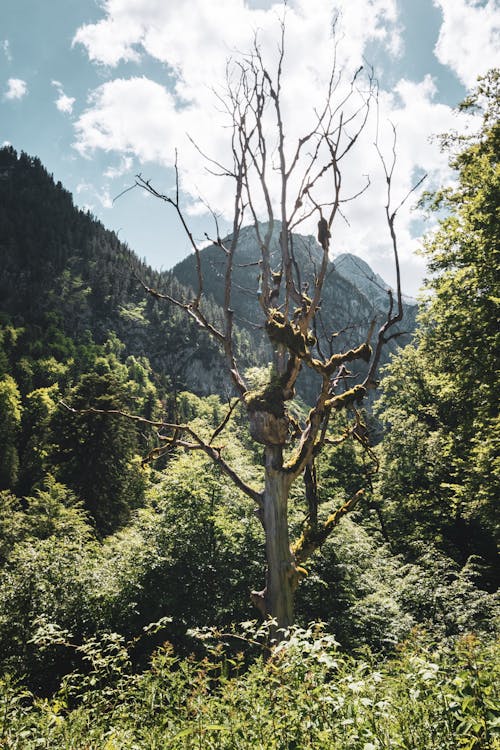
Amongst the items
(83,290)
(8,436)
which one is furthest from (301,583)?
(83,290)

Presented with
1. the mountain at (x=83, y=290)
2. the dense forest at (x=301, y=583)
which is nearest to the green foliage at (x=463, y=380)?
the dense forest at (x=301, y=583)

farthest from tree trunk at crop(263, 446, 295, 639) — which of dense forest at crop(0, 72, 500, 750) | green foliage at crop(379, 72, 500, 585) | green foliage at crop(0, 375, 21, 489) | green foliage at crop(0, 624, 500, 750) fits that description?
green foliage at crop(0, 375, 21, 489)

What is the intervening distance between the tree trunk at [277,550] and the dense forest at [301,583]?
1.16 ft

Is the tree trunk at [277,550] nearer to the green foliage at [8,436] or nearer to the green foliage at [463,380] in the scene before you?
the green foliage at [463,380]

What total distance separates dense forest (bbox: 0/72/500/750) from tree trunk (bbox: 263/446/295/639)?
0.35m

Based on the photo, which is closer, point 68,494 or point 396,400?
point 396,400

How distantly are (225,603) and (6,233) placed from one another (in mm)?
154672

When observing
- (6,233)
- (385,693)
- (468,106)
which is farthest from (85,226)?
(385,693)

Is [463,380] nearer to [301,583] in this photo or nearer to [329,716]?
[301,583]

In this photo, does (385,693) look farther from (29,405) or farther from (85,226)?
(85,226)

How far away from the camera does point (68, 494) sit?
78.0ft

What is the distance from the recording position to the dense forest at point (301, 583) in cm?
252

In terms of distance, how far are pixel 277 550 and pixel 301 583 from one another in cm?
690

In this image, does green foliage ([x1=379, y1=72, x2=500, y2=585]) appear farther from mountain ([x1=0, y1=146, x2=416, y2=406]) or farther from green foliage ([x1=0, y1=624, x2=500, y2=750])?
mountain ([x1=0, y1=146, x2=416, y2=406])
